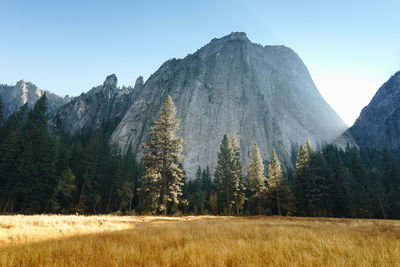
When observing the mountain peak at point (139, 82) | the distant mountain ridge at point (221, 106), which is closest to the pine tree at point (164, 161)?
the distant mountain ridge at point (221, 106)

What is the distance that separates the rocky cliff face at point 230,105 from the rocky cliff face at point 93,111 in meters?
32.4

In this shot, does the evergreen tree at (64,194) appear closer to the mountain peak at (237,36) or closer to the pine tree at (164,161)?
the pine tree at (164,161)

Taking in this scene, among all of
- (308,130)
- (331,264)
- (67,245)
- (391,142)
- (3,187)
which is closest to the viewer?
(331,264)

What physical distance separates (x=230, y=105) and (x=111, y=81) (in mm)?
109033

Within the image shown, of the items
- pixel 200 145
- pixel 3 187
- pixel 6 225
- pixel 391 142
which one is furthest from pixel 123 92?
pixel 391 142

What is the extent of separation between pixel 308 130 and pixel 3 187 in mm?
129095

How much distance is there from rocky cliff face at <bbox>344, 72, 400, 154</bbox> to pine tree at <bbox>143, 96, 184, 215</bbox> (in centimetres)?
13167

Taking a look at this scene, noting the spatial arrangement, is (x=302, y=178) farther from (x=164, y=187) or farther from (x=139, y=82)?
(x=139, y=82)

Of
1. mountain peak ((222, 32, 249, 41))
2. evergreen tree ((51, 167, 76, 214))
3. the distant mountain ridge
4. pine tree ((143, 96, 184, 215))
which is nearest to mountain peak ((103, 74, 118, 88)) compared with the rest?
the distant mountain ridge

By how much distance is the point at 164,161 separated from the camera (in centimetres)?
2234

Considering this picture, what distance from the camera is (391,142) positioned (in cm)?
10719

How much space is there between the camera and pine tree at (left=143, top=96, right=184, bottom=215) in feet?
70.8

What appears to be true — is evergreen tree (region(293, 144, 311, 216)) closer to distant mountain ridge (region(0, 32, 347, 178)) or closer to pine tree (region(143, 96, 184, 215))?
pine tree (region(143, 96, 184, 215))

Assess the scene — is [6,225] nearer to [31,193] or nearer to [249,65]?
[31,193]
